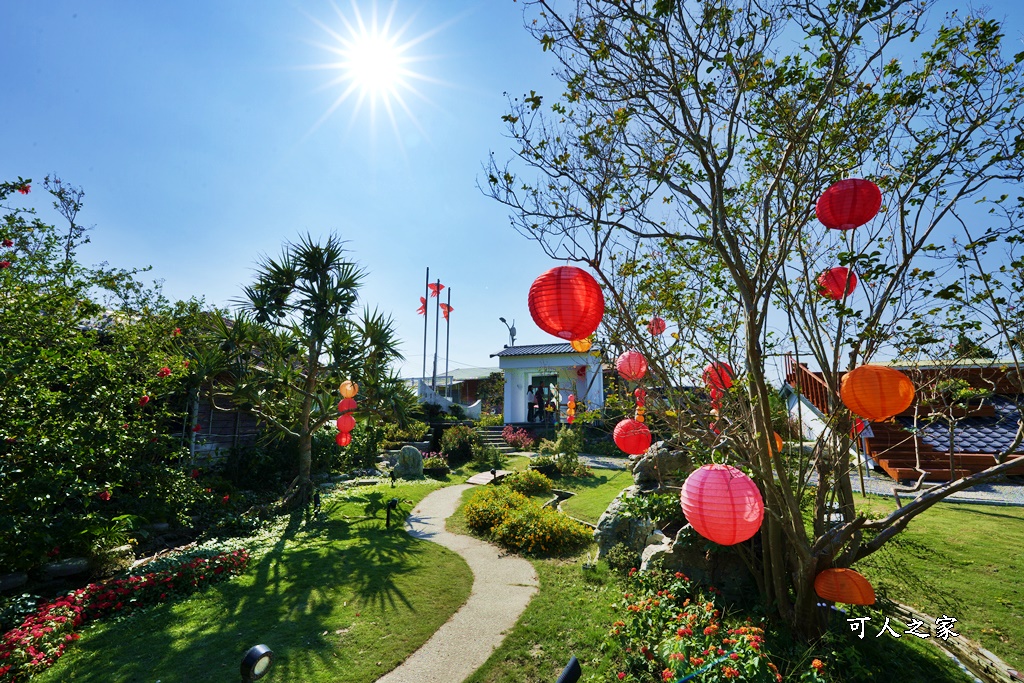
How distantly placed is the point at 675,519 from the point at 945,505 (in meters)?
6.85

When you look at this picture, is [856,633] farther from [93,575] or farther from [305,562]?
[93,575]

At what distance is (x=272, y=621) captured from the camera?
5.50 meters

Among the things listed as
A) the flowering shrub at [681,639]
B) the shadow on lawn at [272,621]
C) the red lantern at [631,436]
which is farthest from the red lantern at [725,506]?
the shadow on lawn at [272,621]

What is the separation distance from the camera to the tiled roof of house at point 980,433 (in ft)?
38.9

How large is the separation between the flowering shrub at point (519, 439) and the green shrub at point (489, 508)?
9.48 metres

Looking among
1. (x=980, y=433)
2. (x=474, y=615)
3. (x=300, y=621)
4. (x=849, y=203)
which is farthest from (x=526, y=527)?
(x=980, y=433)

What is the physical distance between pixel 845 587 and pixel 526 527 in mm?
5672

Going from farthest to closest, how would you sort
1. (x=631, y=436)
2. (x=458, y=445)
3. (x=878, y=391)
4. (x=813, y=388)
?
(x=458, y=445)
(x=813, y=388)
(x=631, y=436)
(x=878, y=391)

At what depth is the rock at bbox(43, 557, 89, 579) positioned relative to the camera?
633cm

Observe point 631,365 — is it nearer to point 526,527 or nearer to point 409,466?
point 526,527

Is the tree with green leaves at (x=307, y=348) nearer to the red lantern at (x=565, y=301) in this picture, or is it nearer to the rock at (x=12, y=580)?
the rock at (x=12, y=580)

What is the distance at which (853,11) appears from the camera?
12.4ft

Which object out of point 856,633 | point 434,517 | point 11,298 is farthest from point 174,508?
point 856,633

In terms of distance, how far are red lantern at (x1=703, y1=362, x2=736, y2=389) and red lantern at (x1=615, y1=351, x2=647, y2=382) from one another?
2.54ft
